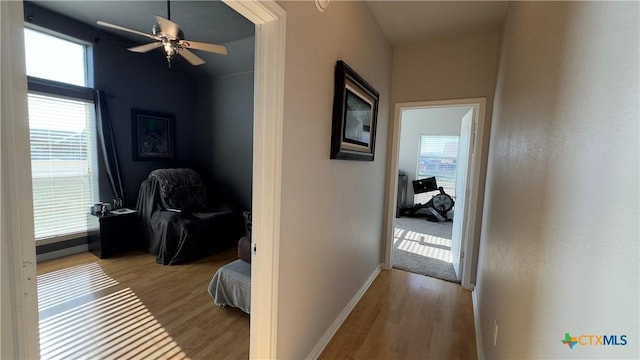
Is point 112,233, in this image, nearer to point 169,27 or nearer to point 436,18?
point 169,27

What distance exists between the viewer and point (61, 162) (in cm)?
335

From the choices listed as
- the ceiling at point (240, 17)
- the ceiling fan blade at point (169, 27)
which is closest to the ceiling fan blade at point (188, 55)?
the ceiling fan blade at point (169, 27)

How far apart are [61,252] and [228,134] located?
2.69 metres

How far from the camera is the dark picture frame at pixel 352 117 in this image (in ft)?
5.99

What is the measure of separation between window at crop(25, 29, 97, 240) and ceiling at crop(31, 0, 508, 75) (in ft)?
1.77

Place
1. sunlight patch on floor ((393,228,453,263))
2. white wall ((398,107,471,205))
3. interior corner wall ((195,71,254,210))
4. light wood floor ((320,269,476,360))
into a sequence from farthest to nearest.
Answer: white wall ((398,107,471,205)) < interior corner wall ((195,71,254,210)) < sunlight patch on floor ((393,228,453,263)) < light wood floor ((320,269,476,360))

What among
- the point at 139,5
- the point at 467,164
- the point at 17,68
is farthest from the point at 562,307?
the point at 139,5

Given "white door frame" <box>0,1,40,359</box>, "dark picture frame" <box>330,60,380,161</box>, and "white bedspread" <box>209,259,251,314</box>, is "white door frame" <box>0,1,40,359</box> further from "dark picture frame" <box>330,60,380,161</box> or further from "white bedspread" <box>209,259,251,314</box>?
"white bedspread" <box>209,259,251,314</box>

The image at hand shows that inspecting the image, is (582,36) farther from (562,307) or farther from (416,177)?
(416,177)

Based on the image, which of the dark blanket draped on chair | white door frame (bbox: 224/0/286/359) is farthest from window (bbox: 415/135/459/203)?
white door frame (bbox: 224/0/286/359)

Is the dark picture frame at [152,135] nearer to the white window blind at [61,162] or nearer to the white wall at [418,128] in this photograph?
the white window blind at [61,162]

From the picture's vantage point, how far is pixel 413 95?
3.10m

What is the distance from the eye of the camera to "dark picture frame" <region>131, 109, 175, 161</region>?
158 inches

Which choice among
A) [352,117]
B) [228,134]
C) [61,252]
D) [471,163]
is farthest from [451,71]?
[61,252]
